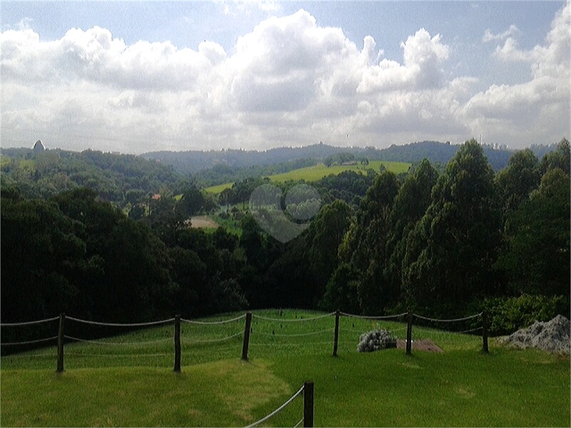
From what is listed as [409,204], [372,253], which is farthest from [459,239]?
[372,253]

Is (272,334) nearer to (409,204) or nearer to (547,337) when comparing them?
(547,337)

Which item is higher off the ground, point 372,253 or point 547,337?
point 372,253

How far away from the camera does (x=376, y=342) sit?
45.8 feet

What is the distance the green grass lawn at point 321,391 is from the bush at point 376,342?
699mm

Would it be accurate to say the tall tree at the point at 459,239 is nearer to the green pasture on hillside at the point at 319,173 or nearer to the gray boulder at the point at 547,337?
the gray boulder at the point at 547,337

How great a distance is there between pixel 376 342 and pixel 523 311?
8786mm

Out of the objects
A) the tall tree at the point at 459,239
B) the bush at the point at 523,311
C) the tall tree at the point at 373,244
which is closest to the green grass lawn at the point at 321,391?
the bush at the point at 523,311

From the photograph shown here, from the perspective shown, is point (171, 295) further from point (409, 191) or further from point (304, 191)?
point (304, 191)

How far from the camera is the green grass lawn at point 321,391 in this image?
8.16 meters

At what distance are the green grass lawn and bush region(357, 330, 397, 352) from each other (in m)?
0.70

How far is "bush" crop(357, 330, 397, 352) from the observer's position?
546 inches

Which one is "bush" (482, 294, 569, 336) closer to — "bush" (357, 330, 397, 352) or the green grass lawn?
the green grass lawn

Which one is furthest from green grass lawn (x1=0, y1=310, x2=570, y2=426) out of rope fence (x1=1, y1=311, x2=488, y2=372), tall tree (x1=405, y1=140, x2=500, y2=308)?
tall tree (x1=405, y1=140, x2=500, y2=308)

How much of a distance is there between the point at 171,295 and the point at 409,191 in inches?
757
